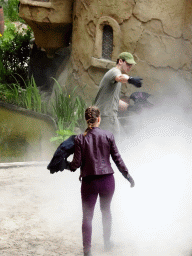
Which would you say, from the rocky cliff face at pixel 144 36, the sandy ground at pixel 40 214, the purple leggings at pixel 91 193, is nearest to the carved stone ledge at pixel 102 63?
the rocky cliff face at pixel 144 36

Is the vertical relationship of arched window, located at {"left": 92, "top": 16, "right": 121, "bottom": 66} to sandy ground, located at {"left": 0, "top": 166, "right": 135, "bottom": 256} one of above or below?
above

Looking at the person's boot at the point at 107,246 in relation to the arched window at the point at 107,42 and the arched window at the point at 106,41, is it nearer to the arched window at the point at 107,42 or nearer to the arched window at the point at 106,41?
the arched window at the point at 106,41

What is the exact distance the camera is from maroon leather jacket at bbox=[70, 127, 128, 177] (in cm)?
338

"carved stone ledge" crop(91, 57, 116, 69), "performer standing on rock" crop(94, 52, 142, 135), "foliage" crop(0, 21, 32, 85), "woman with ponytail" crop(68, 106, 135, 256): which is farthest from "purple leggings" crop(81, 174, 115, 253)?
"foliage" crop(0, 21, 32, 85)

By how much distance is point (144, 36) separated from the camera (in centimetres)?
777

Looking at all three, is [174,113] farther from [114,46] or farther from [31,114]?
[31,114]

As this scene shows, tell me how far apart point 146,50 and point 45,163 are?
3.12 metres

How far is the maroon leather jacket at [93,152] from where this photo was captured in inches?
133

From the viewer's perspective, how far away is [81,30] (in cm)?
877

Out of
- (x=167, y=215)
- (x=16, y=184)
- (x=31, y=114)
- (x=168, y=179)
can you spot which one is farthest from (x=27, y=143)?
(x=167, y=215)

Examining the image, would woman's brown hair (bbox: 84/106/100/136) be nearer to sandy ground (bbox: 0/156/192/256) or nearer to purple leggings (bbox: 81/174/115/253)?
purple leggings (bbox: 81/174/115/253)

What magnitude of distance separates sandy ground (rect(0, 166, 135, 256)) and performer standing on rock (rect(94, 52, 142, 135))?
890 millimetres

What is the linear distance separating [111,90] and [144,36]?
10.3ft

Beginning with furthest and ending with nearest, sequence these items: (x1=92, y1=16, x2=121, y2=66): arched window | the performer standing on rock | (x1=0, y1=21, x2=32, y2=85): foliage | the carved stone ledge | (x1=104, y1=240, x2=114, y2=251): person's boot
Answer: (x1=0, y1=21, x2=32, y2=85): foliage, the carved stone ledge, (x1=92, y1=16, x2=121, y2=66): arched window, the performer standing on rock, (x1=104, y1=240, x2=114, y2=251): person's boot
